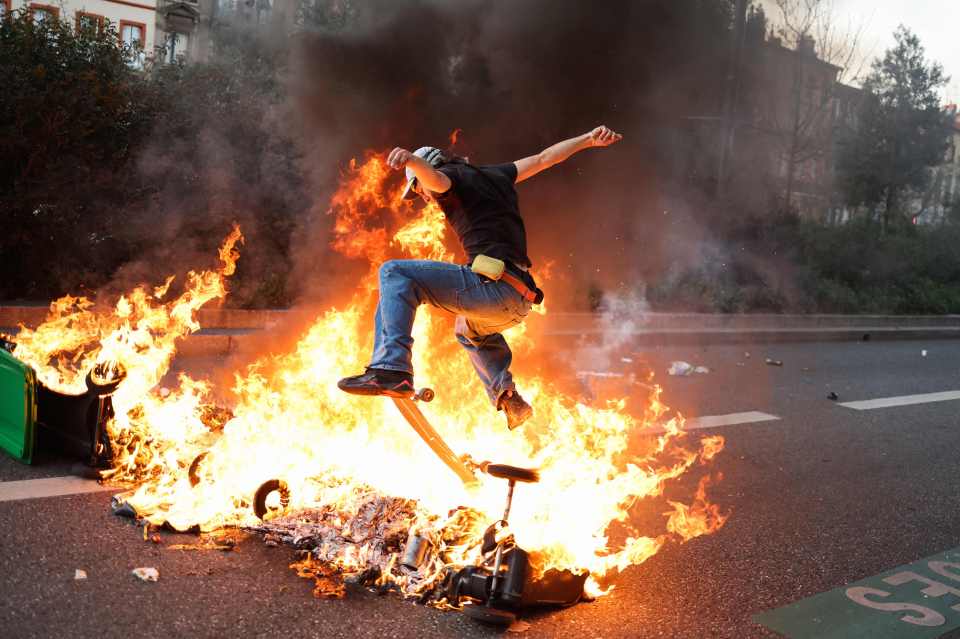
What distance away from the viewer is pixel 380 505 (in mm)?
3443

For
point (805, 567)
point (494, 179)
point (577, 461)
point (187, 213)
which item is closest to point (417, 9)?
point (187, 213)

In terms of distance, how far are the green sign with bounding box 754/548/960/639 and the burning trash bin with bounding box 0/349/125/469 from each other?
2.99 meters

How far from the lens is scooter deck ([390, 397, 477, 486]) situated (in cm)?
345

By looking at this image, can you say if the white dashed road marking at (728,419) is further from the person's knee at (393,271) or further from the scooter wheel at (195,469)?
the scooter wheel at (195,469)

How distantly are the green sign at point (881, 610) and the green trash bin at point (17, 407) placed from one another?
326 centimetres

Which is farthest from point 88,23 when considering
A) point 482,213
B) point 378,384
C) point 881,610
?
point 881,610

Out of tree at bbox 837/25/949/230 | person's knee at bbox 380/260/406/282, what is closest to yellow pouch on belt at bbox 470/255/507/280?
person's knee at bbox 380/260/406/282

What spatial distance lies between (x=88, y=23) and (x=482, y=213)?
975 centimetres

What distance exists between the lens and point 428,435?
3459 millimetres

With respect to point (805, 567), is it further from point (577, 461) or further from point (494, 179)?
point (494, 179)

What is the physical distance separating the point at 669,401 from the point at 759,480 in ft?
7.77

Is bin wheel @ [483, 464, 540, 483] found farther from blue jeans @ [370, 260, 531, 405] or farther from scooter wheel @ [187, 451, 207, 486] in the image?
scooter wheel @ [187, 451, 207, 486]

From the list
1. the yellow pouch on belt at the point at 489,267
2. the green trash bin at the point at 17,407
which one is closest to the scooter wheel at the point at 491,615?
the yellow pouch on belt at the point at 489,267

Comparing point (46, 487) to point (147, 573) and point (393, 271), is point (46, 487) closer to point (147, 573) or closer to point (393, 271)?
point (147, 573)
